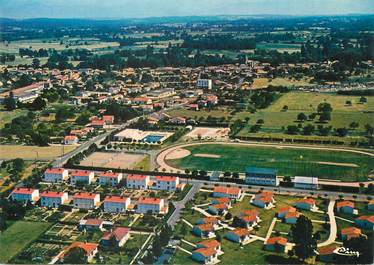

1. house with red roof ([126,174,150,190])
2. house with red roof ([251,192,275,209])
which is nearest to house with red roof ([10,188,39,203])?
house with red roof ([126,174,150,190])

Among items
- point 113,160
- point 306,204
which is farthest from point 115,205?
point 306,204

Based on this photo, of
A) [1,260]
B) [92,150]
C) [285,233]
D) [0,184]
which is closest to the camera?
[1,260]

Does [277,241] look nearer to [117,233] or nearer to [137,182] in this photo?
[117,233]

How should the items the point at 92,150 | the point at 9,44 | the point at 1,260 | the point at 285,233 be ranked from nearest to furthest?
the point at 1,260, the point at 285,233, the point at 92,150, the point at 9,44

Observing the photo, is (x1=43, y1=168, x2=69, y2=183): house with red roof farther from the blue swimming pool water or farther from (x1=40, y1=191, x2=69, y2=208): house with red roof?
the blue swimming pool water

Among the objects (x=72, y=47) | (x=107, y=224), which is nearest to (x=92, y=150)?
(x=107, y=224)

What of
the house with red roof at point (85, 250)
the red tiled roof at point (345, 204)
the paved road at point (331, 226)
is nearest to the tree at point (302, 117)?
the paved road at point (331, 226)

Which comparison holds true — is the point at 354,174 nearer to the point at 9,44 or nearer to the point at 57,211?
the point at 57,211
